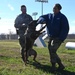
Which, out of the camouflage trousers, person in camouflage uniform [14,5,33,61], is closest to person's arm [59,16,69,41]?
the camouflage trousers

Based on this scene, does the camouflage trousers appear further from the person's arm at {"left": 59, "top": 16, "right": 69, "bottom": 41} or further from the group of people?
the person's arm at {"left": 59, "top": 16, "right": 69, "bottom": 41}

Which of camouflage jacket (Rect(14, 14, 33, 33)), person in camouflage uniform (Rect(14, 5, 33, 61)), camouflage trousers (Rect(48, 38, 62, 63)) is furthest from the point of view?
camouflage jacket (Rect(14, 14, 33, 33))

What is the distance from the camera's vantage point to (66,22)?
8.89 meters

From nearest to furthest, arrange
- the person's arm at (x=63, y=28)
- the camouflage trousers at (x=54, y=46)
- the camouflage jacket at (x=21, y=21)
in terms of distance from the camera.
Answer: the person's arm at (x=63, y=28) → the camouflage trousers at (x=54, y=46) → the camouflage jacket at (x=21, y=21)

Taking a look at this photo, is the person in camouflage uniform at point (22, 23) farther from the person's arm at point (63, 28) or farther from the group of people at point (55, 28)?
the person's arm at point (63, 28)

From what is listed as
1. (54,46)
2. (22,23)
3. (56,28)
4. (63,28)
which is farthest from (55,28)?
(22,23)

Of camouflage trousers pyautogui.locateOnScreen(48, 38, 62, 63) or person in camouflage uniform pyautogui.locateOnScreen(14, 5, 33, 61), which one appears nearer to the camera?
camouflage trousers pyautogui.locateOnScreen(48, 38, 62, 63)

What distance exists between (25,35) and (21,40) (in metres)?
0.64

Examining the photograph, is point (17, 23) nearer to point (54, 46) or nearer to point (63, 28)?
point (54, 46)

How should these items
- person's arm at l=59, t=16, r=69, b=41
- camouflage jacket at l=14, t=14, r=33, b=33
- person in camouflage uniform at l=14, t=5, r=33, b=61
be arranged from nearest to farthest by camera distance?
person's arm at l=59, t=16, r=69, b=41, person in camouflage uniform at l=14, t=5, r=33, b=61, camouflage jacket at l=14, t=14, r=33, b=33

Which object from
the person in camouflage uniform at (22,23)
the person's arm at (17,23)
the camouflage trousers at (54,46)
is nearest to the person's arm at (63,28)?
the camouflage trousers at (54,46)

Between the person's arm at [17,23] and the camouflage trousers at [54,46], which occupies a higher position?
the person's arm at [17,23]

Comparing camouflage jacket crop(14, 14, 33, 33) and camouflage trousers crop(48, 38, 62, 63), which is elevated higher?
camouflage jacket crop(14, 14, 33, 33)

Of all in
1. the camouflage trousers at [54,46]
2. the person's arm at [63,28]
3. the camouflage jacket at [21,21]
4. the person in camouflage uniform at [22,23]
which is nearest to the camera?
the person's arm at [63,28]
